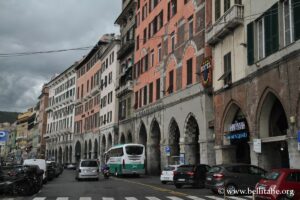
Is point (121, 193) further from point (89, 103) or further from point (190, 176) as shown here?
point (89, 103)

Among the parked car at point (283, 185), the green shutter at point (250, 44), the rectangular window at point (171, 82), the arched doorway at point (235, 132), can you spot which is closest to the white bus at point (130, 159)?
the rectangular window at point (171, 82)

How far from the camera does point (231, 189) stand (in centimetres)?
2122

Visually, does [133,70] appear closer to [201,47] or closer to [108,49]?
[108,49]

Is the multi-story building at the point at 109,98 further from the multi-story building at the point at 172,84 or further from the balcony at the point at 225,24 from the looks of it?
the balcony at the point at 225,24

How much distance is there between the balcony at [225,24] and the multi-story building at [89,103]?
144ft

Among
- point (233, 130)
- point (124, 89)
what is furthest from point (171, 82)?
point (124, 89)

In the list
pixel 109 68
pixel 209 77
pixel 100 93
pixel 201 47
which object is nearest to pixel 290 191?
pixel 209 77

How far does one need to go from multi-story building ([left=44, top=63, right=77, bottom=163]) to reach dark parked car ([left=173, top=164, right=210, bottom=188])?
68311 millimetres

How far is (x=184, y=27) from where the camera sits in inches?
1601

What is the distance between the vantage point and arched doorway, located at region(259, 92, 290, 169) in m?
26.2

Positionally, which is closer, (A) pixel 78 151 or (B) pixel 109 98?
(B) pixel 109 98

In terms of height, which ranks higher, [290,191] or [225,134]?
[225,134]

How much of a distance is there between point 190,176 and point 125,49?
37.0 metres

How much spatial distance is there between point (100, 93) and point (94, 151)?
9841mm
